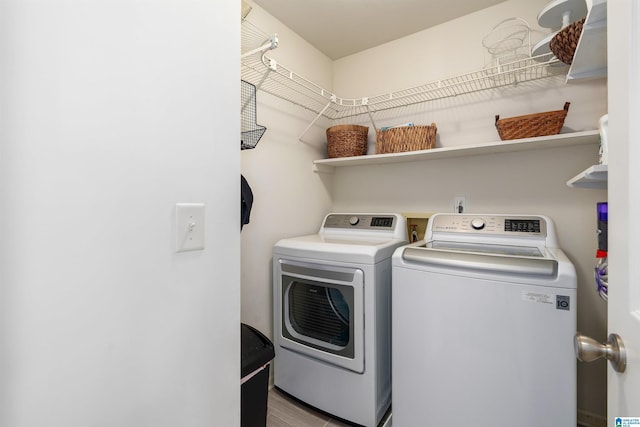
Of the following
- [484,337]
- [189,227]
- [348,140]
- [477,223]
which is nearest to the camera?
[189,227]

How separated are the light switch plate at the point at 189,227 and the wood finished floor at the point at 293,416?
1.42 metres

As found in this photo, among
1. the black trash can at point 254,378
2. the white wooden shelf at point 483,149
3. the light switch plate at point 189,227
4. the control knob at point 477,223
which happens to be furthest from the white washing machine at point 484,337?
the light switch plate at point 189,227

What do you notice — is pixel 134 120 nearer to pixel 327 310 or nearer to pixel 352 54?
pixel 327 310

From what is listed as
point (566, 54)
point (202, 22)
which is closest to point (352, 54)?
point (566, 54)

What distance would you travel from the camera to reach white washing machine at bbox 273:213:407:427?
1540mm

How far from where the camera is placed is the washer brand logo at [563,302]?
3.70 ft

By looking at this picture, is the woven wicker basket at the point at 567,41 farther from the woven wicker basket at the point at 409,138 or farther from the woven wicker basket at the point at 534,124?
the woven wicker basket at the point at 409,138

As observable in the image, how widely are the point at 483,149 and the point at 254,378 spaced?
1.75 meters

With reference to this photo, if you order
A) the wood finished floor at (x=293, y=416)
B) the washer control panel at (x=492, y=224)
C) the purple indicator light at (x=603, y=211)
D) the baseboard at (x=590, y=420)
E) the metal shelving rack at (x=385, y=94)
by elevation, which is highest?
the metal shelving rack at (x=385, y=94)

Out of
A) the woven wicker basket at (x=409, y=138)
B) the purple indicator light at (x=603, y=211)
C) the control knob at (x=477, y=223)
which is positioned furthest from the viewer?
the woven wicker basket at (x=409, y=138)

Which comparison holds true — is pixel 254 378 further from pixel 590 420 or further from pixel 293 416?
pixel 590 420

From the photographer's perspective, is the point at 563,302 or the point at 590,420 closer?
the point at 563,302

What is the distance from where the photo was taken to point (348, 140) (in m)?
2.17

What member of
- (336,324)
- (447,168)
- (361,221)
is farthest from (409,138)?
(336,324)
